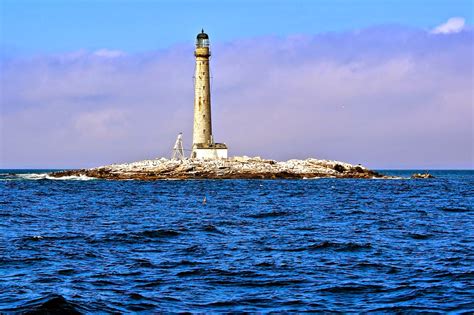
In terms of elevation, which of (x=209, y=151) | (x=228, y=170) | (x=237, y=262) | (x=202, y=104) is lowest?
(x=237, y=262)

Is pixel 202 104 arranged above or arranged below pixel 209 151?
above

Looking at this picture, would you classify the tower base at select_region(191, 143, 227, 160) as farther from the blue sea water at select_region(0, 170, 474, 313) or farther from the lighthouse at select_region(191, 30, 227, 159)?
the blue sea water at select_region(0, 170, 474, 313)

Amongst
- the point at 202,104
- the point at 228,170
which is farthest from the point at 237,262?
the point at 202,104

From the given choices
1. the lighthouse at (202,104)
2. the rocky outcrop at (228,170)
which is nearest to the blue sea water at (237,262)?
the rocky outcrop at (228,170)

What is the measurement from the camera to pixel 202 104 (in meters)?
86.5

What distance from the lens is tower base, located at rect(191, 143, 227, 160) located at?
87.6 metres

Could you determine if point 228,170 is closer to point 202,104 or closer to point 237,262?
point 202,104

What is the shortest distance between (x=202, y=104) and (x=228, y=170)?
9.19 metres

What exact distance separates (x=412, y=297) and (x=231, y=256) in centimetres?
704

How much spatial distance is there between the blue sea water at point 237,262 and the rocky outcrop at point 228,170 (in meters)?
48.6

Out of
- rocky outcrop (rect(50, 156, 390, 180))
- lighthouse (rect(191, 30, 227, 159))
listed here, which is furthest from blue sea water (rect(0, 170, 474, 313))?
lighthouse (rect(191, 30, 227, 159))

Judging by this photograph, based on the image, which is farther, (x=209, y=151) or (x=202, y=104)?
(x=209, y=151)

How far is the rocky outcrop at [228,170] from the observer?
84.6 meters

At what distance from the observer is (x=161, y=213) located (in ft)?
121
